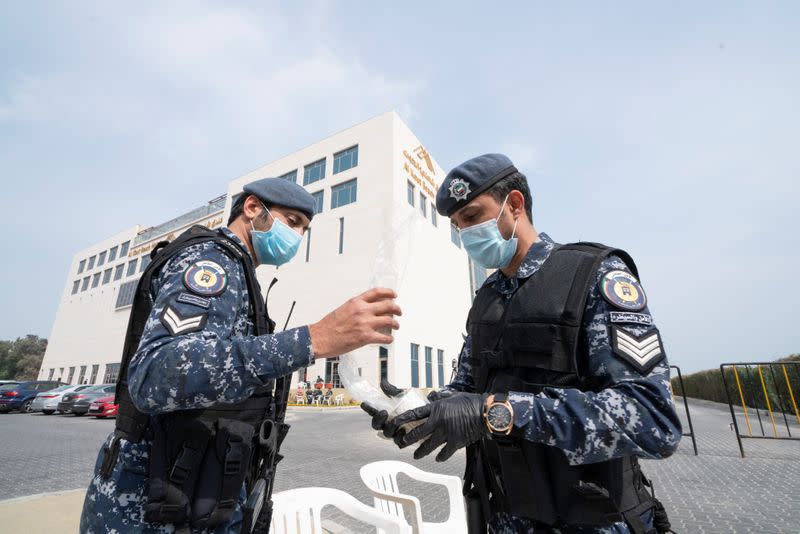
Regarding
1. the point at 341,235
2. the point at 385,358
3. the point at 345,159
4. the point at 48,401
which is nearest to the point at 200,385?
the point at 385,358

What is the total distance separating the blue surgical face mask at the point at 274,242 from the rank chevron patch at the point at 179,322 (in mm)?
765

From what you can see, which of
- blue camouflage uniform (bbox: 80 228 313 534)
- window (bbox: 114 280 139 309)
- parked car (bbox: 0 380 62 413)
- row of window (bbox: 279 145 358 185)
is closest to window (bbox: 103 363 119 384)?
window (bbox: 114 280 139 309)

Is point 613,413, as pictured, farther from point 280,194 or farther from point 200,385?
point 280,194

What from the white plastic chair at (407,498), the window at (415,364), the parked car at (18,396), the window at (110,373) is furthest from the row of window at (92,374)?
the white plastic chair at (407,498)

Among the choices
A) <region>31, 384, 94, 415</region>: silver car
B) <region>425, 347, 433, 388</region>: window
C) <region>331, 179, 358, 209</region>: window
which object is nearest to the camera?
<region>31, 384, 94, 415</region>: silver car

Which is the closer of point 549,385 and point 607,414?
point 607,414

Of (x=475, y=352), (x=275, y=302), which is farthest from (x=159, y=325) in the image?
(x=275, y=302)

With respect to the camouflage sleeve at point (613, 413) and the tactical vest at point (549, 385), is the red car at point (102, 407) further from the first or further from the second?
the camouflage sleeve at point (613, 413)

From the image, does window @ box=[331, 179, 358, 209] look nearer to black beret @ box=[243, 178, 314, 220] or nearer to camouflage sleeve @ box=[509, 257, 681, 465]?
black beret @ box=[243, 178, 314, 220]

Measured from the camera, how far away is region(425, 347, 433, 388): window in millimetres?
24562

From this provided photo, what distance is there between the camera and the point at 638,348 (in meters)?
1.27

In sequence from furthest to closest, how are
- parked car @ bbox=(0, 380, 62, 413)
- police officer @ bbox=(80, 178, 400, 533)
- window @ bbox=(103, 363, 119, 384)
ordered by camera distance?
window @ bbox=(103, 363, 119, 384)
parked car @ bbox=(0, 380, 62, 413)
police officer @ bbox=(80, 178, 400, 533)

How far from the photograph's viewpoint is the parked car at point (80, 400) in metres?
15.6

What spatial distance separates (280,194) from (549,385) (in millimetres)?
1647
